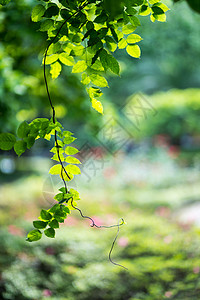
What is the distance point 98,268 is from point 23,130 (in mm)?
1872

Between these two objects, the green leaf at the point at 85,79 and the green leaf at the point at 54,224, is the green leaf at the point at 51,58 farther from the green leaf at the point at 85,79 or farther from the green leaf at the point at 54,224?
the green leaf at the point at 54,224

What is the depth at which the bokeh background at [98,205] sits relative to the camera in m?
2.11

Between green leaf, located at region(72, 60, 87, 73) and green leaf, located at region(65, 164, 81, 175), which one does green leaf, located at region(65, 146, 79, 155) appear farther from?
green leaf, located at region(72, 60, 87, 73)

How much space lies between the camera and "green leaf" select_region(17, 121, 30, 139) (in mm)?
645

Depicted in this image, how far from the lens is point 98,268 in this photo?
2.29 meters

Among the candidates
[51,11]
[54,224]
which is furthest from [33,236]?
[51,11]

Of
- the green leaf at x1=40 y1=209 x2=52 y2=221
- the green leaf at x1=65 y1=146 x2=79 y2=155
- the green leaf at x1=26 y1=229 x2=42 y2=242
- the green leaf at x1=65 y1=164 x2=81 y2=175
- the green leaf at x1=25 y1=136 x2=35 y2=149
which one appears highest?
the green leaf at x1=25 y1=136 x2=35 y2=149

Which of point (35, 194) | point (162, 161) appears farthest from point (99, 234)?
point (162, 161)

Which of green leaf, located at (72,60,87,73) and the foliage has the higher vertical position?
green leaf, located at (72,60,87,73)

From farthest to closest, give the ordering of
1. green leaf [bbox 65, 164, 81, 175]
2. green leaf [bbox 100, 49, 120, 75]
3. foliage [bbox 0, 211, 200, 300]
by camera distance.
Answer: foliage [bbox 0, 211, 200, 300] < green leaf [bbox 65, 164, 81, 175] < green leaf [bbox 100, 49, 120, 75]

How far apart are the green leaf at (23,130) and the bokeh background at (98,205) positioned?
0.27 metres

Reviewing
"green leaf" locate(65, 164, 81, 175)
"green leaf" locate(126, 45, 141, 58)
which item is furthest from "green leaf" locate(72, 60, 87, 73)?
"green leaf" locate(65, 164, 81, 175)

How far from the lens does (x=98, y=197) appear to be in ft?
15.5

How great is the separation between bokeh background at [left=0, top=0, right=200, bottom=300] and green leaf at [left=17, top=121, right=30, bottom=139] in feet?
0.89
